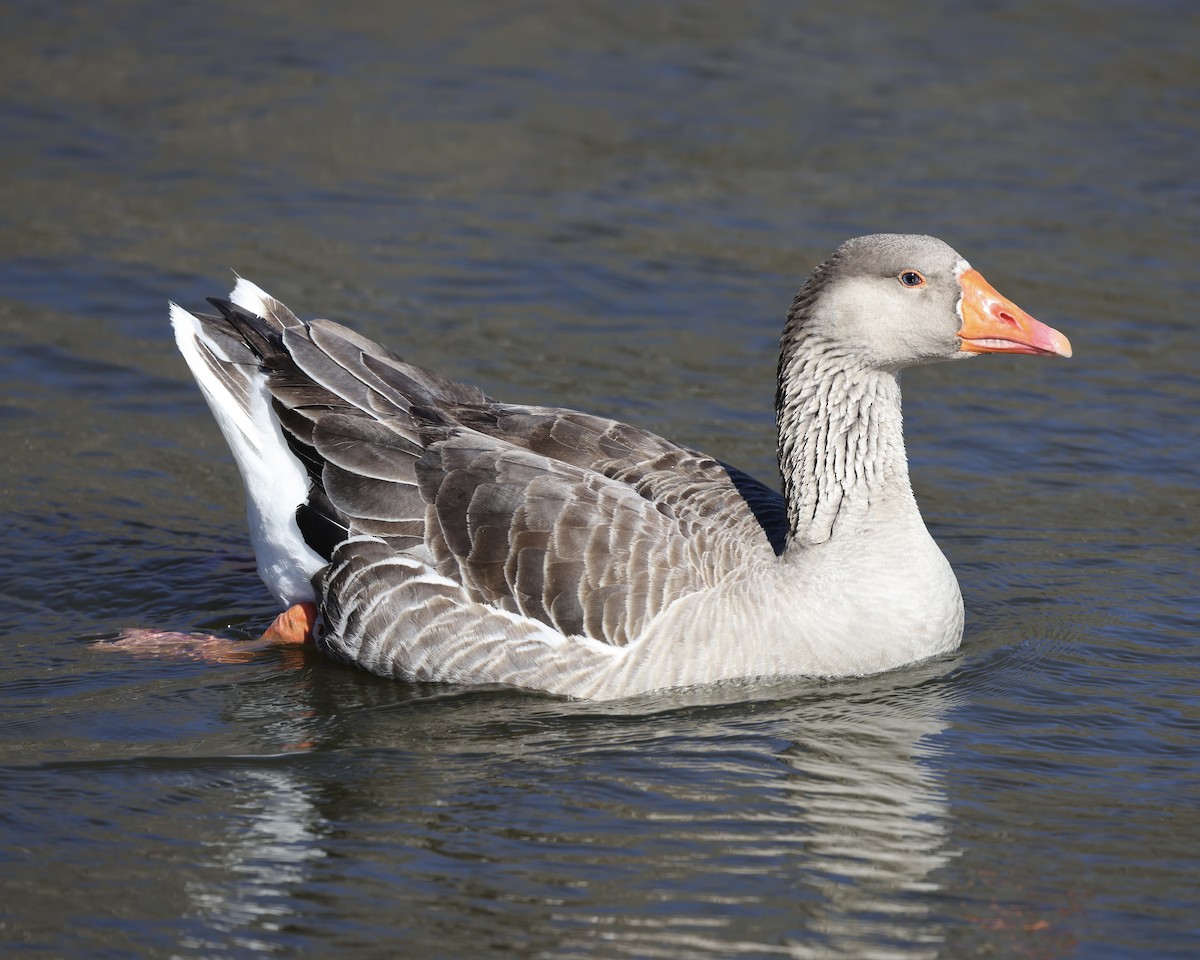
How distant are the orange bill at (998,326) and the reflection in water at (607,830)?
5.25ft

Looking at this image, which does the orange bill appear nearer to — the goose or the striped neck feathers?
the goose

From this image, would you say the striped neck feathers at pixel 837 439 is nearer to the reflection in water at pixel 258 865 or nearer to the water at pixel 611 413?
the water at pixel 611 413

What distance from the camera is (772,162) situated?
601 inches

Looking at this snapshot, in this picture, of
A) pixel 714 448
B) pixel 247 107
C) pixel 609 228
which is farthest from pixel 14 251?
pixel 714 448

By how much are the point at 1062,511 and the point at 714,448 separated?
2186 mm

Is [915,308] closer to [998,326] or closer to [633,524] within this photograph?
[998,326]

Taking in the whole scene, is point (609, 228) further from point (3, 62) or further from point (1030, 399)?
point (3, 62)

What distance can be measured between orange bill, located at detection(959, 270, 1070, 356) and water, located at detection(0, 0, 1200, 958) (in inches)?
60.8

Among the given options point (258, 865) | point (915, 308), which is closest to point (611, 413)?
point (915, 308)

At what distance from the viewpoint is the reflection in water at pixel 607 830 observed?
5.64 metres

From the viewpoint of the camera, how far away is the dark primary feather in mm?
7336

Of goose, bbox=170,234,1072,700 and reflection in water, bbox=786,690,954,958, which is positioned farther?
goose, bbox=170,234,1072,700

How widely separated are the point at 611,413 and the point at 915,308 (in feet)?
12.4

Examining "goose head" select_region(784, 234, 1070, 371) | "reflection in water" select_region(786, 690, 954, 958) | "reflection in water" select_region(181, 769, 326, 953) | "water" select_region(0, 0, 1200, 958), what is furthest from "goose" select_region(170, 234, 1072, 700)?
"reflection in water" select_region(181, 769, 326, 953)
